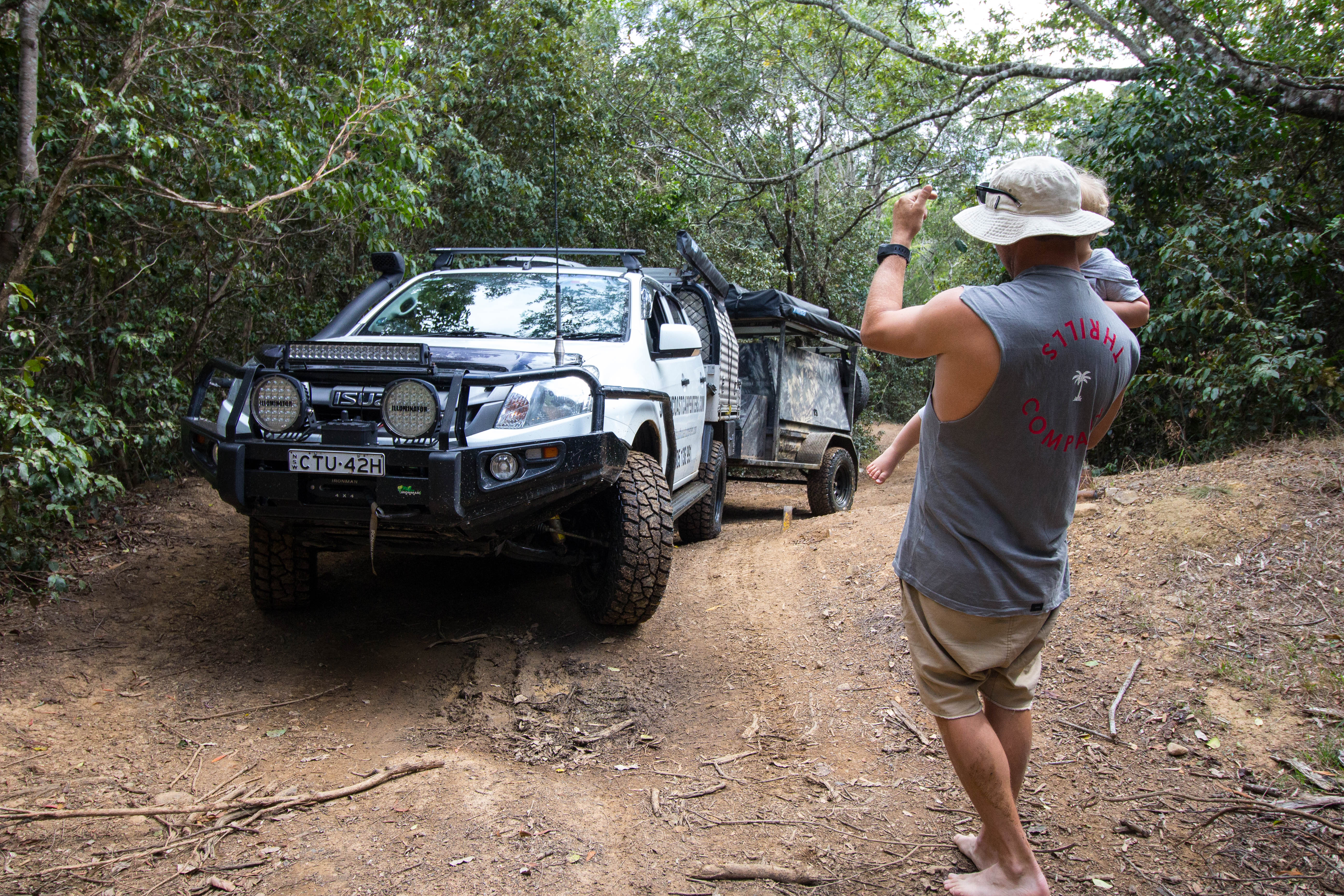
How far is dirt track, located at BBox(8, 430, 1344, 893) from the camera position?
247 cm

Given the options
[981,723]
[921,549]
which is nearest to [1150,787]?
[981,723]

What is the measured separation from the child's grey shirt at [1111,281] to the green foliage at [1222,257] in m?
4.56

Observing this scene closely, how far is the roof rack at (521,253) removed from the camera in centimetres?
552

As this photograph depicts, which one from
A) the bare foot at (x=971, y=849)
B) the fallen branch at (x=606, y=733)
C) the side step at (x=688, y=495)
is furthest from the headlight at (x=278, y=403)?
the bare foot at (x=971, y=849)

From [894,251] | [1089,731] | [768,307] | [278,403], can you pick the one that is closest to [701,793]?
[1089,731]

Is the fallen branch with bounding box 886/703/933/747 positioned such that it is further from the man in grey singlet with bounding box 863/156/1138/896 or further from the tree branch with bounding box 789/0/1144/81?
the tree branch with bounding box 789/0/1144/81

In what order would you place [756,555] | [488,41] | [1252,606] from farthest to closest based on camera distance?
[488,41]
[756,555]
[1252,606]

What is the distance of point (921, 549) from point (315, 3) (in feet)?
21.7

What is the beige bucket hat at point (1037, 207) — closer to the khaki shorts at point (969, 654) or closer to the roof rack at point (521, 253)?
the khaki shorts at point (969, 654)

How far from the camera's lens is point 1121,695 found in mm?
3385

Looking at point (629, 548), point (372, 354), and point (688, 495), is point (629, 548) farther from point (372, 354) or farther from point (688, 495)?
point (688, 495)

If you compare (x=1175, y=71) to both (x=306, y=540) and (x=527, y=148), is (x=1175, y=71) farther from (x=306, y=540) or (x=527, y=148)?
(x=306, y=540)

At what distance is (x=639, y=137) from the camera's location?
52.0 ft

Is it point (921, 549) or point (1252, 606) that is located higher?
point (921, 549)
